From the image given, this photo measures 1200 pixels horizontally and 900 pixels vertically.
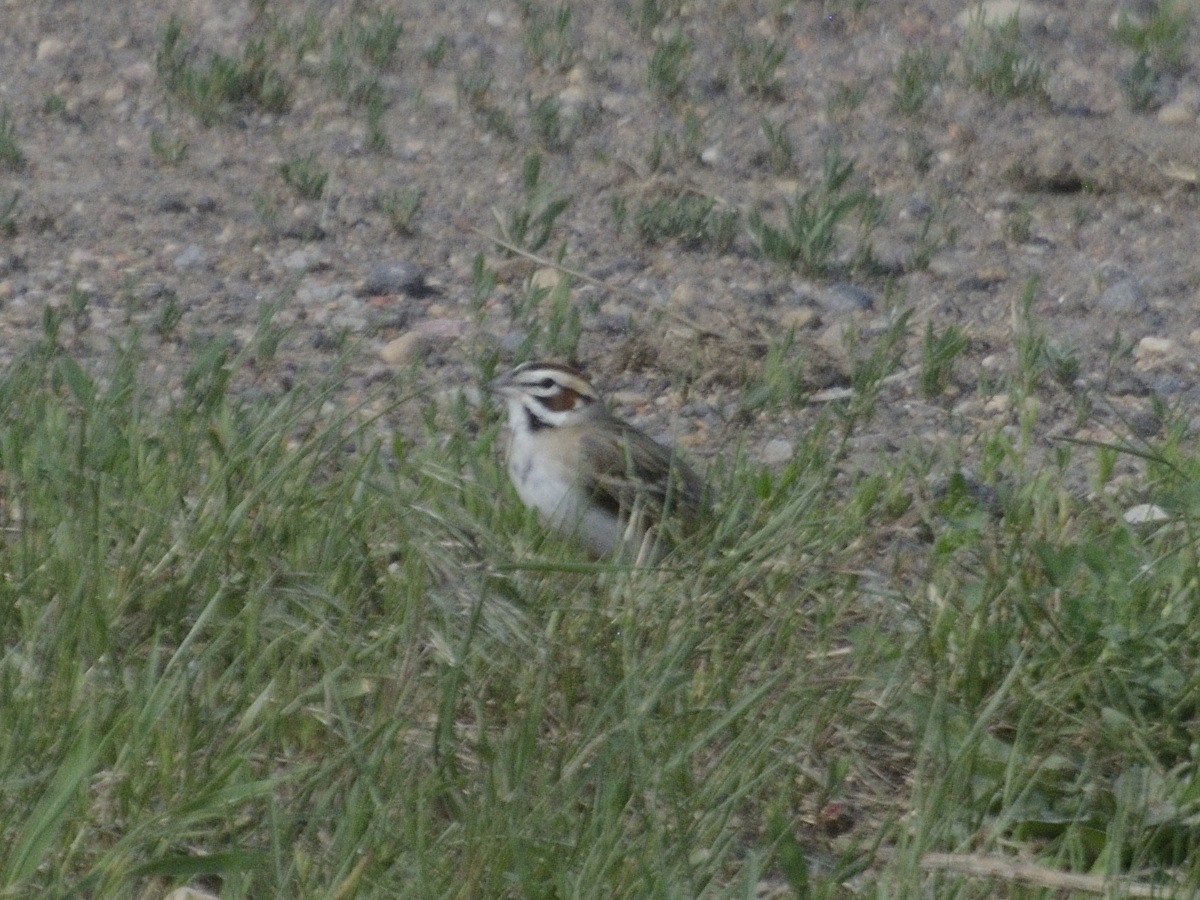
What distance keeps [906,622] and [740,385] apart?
2250mm

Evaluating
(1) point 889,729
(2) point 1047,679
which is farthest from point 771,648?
(2) point 1047,679

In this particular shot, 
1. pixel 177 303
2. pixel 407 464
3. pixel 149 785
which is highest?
pixel 149 785

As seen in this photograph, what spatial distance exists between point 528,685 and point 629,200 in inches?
173

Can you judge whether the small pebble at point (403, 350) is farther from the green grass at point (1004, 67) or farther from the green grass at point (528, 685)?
the green grass at point (1004, 67)

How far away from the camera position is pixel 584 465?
5836 millimetres

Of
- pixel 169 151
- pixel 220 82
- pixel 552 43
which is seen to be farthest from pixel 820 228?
pixel 220 82

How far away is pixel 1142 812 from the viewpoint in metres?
3.90

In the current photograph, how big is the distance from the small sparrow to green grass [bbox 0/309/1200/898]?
0.56 ft

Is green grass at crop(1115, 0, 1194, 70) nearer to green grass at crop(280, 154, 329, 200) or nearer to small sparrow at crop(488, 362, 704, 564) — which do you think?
green grass at crop(280, 154, 329, 200)

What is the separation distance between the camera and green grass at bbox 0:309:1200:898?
3.64 meters

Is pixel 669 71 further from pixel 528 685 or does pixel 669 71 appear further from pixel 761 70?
pixel 528 685

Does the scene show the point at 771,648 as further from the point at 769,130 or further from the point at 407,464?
the point at 769,130

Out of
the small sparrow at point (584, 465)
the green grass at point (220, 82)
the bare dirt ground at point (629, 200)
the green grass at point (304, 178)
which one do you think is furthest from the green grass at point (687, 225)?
the green grass at point (220, 82)

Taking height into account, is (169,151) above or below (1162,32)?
below
